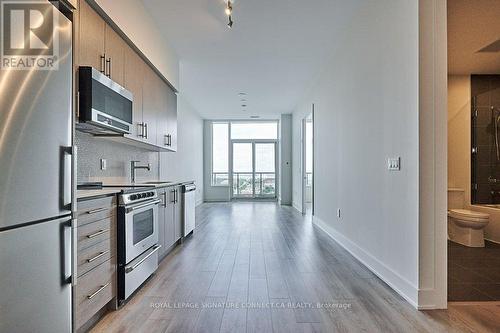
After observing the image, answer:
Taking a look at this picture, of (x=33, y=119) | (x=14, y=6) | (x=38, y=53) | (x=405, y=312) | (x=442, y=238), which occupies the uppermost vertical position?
(x=14, y=6)

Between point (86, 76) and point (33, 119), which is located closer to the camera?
point (33, 119)

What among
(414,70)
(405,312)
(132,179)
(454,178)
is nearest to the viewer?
(405,312)

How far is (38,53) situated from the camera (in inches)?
55.9

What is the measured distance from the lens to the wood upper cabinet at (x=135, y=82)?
3143mm

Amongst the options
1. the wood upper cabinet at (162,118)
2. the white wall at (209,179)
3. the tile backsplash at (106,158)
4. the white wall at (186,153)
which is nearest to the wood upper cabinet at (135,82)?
the tile backsplash at (106,158)

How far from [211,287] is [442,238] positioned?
1964 millimetres

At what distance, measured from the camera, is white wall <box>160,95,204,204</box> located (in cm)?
625

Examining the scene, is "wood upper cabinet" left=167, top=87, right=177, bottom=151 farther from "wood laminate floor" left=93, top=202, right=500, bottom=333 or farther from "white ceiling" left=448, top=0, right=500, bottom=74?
"white ceiling" left=448, top=0, right=500, bottom=74

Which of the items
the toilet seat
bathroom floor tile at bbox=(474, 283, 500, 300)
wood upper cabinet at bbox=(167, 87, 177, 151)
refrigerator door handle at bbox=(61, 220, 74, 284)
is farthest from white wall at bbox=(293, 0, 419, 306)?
wood upper cabinet at bbox=(167, 87, 177, 151)

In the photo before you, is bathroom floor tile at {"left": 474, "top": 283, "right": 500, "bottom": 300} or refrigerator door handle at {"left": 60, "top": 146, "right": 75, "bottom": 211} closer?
refrigerator door handle at {"left": 60, "top": 146, "right": 75, "bottom": 211}

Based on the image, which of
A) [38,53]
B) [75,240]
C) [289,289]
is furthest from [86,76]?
[289,289]

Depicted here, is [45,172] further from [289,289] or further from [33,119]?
[289,289]

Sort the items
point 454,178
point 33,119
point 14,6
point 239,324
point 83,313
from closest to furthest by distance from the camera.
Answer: point 14,6, point 33,119, point 83,313, point 239,324, point 454,178

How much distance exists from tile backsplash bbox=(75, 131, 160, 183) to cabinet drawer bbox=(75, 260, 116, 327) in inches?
37.5
